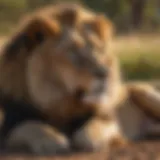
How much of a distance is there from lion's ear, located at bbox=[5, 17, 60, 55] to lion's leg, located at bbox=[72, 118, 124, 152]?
0.91 feet

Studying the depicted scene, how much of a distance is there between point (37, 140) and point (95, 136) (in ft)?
0.54

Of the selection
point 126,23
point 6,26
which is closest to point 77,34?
point 6,26

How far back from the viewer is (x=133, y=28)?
8.50ft

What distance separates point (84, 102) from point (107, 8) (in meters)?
0.75

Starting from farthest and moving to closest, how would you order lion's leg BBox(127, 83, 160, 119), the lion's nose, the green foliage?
1. the green foliage
2. lion's leg BBox(127, 83, 160, 119)
3. the lion's nose

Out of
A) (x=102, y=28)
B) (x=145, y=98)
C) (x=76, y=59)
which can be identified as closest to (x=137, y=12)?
(x=145, y=98)

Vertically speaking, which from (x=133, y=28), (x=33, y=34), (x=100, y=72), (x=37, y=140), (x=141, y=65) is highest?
(x=133, y=28)

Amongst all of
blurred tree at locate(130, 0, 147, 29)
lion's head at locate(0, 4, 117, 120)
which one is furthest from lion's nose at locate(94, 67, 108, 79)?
blurred tree at locate(130, 0, 147, 29)

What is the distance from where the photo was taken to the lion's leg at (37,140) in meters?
1.82

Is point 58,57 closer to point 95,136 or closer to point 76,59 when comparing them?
point 76,59

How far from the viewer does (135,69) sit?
8.34 feet

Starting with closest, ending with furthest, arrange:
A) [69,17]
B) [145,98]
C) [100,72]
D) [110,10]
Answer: [100,72], [69,17], [145,98], [110,10]

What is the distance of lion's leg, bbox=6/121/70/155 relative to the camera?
182cm

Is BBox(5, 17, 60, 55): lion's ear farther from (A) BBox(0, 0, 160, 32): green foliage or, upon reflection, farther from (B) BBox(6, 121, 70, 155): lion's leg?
(A) BBox(0, 0, 160, 32): green foliage
